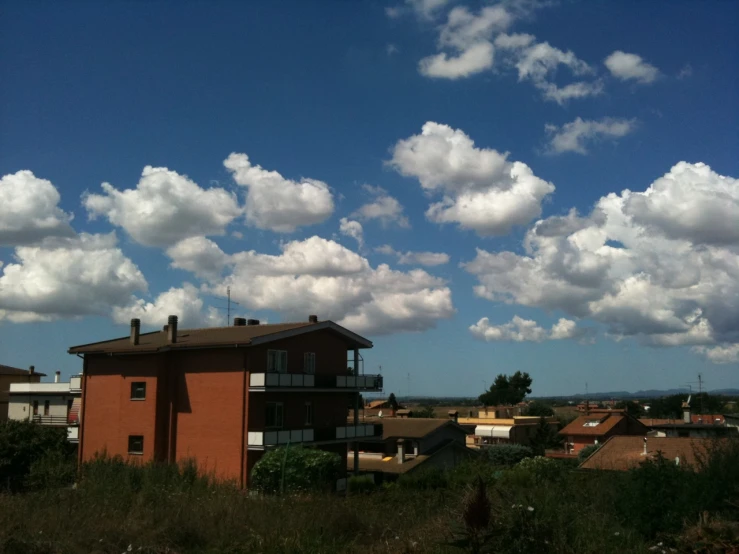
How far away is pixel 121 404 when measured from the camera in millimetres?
32812

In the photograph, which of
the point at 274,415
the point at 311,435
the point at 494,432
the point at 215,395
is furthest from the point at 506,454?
the point at 215,395

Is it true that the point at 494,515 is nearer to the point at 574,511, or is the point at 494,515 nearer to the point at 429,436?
the point at 574,511

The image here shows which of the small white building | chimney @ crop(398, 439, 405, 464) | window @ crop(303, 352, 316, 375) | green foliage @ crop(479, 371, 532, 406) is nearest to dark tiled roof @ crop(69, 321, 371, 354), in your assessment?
window @ crop(303, 352, 316, 375)

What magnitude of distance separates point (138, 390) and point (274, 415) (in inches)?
274

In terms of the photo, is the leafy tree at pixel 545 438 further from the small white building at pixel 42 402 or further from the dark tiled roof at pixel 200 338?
the small white building at pixel 42 402

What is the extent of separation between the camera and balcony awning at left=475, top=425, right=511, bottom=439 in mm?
64438

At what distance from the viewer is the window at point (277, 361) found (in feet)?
105

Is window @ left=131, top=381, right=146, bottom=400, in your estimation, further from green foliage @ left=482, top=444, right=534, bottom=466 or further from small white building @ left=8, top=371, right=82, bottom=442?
green foliage @ left=482, top=444, right=534, bottom=466

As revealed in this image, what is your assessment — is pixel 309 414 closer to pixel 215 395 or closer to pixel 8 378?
pixel 215 395

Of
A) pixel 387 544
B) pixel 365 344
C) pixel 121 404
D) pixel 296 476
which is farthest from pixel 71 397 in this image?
pixel 387 544

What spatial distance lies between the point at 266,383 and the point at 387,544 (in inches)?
805

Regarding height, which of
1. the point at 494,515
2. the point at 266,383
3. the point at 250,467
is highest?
the point at 266,383

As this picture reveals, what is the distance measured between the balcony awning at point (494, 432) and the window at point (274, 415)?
122 ft

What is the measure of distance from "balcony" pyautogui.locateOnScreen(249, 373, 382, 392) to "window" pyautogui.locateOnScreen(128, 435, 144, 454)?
6.57m
